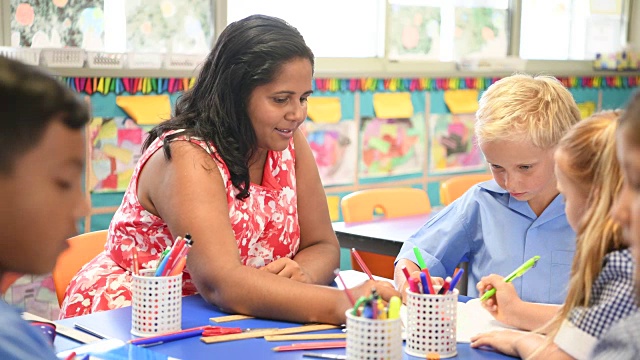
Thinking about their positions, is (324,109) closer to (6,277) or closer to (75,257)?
(75,257)

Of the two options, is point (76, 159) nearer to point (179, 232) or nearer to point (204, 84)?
point (179, 232)

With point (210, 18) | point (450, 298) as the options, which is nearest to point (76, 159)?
point (450, 298)

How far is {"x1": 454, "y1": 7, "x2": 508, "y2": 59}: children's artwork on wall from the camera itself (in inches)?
188

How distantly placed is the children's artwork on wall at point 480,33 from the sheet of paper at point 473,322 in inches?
122

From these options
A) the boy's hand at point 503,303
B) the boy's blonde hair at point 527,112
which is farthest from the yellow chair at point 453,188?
the boy's hand at point 503,303

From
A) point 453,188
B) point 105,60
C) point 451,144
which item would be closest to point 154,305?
point 105,60

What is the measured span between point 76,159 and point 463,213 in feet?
4.15

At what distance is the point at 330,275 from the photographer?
6.94ft

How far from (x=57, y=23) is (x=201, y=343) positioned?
6.49 feet

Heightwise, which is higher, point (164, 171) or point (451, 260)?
point (164, 171)

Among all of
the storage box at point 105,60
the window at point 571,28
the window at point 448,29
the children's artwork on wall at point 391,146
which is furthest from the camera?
the window at point 571,28

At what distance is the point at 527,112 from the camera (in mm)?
2002

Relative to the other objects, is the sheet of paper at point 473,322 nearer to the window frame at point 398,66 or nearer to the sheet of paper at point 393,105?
the window frame at point 398,66

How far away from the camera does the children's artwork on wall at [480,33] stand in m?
4.77
